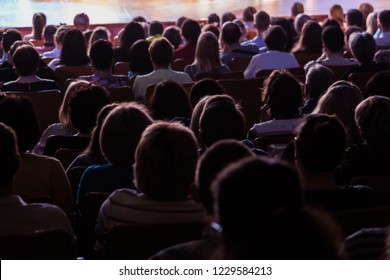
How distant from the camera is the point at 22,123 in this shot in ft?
11.3

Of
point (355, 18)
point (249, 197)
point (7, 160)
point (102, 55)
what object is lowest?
point (355, 18)

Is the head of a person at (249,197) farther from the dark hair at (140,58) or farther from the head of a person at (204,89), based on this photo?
the dark hair at (140,58)

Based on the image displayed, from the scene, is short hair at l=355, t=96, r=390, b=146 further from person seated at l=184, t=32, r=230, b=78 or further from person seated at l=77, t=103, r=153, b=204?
person seated at l=184, t=32, r=230, b=78

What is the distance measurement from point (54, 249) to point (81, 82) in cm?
236

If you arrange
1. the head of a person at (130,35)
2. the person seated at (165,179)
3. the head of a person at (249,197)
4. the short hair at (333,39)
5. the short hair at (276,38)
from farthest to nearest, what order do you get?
the head of a person at (130,35) < the short hair at (276,38) < the short hair at (333,39) < the person seated at (165,179) < the head of a person at (249,197)

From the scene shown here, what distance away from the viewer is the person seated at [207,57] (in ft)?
21.7

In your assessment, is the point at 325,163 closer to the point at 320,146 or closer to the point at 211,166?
the point at 320,146

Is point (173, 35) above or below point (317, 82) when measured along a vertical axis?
below

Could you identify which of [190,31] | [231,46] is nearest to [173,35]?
[190,31]

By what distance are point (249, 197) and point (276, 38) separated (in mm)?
5803

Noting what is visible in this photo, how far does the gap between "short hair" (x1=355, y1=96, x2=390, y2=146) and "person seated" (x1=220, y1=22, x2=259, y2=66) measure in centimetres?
418

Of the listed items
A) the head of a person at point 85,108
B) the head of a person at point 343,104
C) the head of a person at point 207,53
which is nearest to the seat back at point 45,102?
the head of a person at point 85,108

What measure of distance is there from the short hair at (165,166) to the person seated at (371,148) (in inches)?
43.7

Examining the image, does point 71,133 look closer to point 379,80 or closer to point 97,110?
point 97,110
